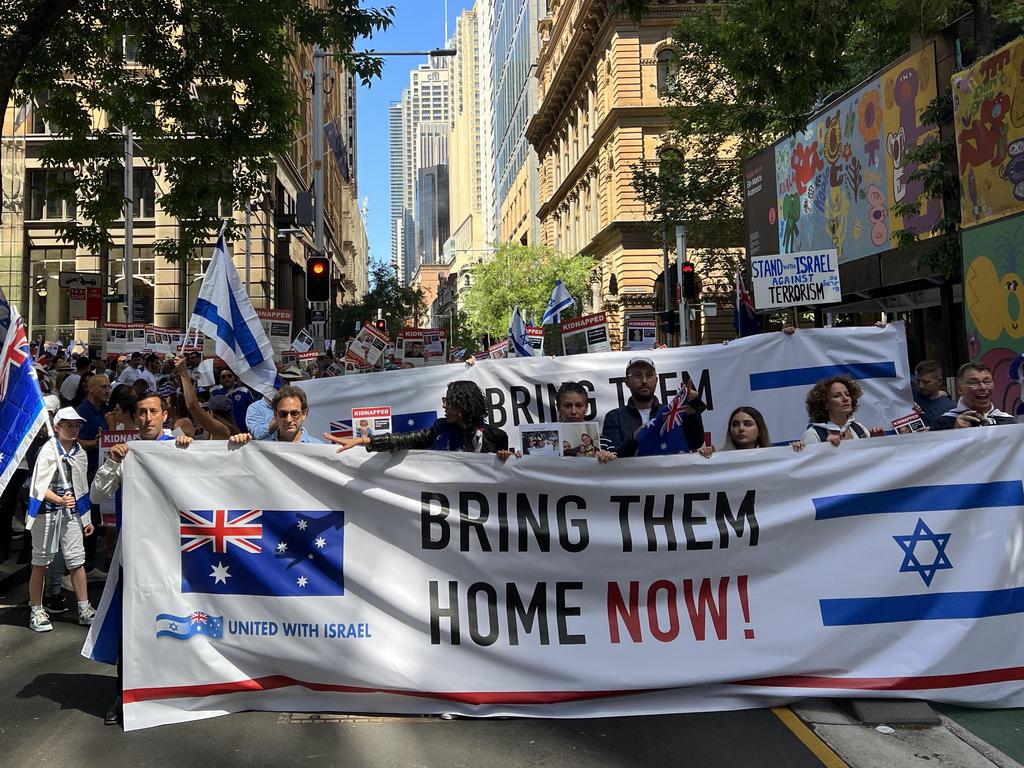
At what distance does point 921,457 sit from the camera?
5.54m

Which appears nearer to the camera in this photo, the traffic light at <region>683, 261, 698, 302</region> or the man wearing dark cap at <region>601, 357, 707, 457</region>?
the man wearing dark cap at <region>601, 357, 707, 457</region>

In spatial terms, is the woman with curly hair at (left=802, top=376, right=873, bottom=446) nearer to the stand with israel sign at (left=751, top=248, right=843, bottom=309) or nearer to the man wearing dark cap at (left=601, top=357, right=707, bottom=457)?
the man wearing dark cap at (left=601, top=357, right=707, bottom=457)

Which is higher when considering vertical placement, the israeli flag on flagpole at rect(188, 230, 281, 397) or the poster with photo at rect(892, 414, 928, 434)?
the israeli flag on flagpole at rect(188, 230, 281, 397)

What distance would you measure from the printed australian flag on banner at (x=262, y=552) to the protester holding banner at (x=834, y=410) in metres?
3.06

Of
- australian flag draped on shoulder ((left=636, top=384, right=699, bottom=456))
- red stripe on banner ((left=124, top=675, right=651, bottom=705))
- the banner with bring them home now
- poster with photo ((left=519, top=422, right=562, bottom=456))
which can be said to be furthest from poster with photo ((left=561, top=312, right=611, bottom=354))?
red stripe on banner ((left=124, top=675, right=651, bottom=705))

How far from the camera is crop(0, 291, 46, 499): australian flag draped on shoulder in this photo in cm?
558

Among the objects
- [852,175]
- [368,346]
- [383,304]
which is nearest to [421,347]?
[368,346]

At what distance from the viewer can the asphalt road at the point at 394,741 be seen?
458 centimetres

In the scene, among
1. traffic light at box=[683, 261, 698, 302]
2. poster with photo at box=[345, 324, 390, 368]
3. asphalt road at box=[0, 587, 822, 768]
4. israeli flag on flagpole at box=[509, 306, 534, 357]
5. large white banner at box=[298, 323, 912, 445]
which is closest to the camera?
asphalt road at box=[0, 587, 822, 768]

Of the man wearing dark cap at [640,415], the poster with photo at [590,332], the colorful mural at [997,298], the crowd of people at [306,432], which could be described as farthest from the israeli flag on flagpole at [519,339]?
the man wearing dark cap at [640,415]

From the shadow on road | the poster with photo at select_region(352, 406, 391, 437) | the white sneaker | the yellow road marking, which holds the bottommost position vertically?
the yellow road marking

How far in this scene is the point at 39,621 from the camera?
23.5 ft

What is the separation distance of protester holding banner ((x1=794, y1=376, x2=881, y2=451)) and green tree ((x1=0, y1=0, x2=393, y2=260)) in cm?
804

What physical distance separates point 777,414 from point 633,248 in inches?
1522
